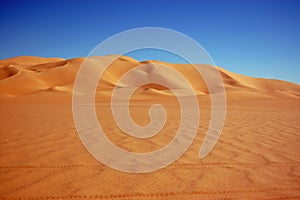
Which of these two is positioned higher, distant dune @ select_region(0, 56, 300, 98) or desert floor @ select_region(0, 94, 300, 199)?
distant dune @ select_region(0, 56, 300, 98)

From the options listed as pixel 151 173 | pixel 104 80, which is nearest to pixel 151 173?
pixel 151 173

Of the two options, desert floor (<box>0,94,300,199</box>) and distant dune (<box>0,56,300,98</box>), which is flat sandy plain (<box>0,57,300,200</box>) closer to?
desert floor (<box>0,94,300,199</box>)

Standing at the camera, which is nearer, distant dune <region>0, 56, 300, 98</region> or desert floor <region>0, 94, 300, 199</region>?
desert floor <region>0, 94, 300, 199</region>

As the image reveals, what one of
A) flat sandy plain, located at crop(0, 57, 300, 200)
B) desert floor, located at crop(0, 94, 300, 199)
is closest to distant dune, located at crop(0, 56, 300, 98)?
flat sandy plain, located at crop(0, 57, 300, 200)

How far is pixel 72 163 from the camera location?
3.50 metres

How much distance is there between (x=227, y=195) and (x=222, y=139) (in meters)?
2.71

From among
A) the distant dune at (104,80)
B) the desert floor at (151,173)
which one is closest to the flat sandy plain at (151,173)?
the desert floor at (151,173)

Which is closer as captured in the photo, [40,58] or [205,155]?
[205,155]

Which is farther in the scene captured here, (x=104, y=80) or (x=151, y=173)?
(x=104, y=80)

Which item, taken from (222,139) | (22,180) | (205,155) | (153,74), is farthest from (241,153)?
(153,74)

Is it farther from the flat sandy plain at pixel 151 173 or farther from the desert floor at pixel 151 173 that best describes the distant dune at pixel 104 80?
the desert floor at pixel 151 173

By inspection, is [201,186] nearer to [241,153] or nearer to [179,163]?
[179,163]

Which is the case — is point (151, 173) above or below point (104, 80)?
below

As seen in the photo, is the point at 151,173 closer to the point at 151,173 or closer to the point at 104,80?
the point at 151,173
